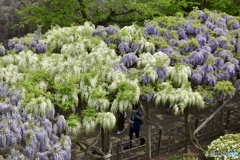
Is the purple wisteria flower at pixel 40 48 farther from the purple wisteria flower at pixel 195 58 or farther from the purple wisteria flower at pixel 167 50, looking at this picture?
the purple wisteria flower at pixel 195 58

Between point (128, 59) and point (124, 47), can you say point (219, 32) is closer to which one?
point (124, 47)

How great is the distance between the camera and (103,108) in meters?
13.0

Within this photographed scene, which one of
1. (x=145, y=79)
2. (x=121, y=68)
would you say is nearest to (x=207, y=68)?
(x=145, y=79)

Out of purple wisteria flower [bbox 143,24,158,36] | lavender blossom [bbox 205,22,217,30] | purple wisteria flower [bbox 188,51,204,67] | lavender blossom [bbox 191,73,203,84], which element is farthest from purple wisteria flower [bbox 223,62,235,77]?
purple wisteria flower [bbox 143,24,158,36]

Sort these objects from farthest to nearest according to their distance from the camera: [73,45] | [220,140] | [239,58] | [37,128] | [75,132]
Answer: [220,140]
[239,58]
[73,45]
[75,132]
[37,128]

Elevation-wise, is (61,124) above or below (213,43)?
below

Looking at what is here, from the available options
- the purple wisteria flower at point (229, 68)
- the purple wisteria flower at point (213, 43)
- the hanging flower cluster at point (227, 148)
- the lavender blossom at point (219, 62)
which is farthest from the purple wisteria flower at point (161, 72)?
the hanging flower cluster at point (227, 148)

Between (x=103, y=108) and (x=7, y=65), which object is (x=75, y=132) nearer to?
(x=103, y=108)

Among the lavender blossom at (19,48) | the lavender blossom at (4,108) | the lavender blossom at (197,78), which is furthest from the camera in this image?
the lavender blossom at (19,48)

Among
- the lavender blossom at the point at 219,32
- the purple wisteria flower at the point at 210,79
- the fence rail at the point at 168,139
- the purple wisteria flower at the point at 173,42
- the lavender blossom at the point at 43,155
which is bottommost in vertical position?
the fence rail at the point at 168,139

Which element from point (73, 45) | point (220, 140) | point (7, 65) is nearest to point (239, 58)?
point (220, 140)

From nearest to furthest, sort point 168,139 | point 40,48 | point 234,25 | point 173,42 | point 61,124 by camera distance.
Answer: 1. point 61,124
2. point 40,48
3. point 173,42
4. point 234,25
5. point 168,139

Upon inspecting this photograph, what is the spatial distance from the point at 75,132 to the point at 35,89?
177 centimetres

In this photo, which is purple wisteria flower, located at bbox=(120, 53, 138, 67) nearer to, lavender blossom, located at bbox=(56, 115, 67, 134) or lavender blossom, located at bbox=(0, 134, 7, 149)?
lavender blossom, located at bbox=(56, 115, 67, 134)
